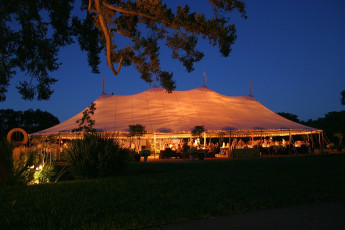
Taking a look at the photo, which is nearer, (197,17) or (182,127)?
(197,17)

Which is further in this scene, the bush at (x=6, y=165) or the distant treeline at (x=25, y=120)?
the distant treeline at (x=25, y=120)

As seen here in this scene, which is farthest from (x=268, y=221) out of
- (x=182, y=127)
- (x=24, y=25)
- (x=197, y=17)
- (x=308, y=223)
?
(x=182, y=127)

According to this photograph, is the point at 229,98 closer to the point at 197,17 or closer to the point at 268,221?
the point at 197,17

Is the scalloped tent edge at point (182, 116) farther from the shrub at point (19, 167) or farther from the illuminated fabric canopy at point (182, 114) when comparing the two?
the shrub at point (19, 167)

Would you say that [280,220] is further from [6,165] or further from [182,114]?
[182,114]

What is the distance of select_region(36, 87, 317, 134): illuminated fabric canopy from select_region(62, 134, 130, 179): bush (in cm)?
1249

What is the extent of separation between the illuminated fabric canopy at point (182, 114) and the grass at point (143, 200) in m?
13.8

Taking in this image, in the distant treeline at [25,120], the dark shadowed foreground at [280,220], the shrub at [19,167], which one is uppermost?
the distant treeline at [25,120]

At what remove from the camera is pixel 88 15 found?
8891 millimetres

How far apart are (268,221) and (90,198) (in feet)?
8.30

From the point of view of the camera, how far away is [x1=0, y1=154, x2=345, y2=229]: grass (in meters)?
3.46

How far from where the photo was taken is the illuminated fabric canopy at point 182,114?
20.2 m

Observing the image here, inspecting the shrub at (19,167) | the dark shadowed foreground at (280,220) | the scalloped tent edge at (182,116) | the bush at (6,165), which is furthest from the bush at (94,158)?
the scalloped tent edge at (182,116)

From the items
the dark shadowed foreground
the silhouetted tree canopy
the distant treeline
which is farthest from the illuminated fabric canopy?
the distant treeline
